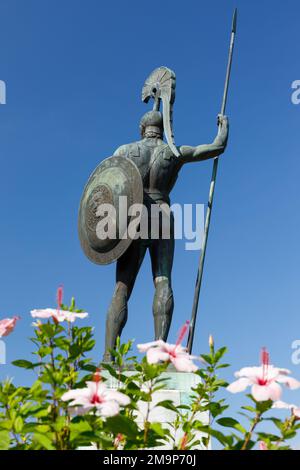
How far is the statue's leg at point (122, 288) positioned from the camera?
21.6ft

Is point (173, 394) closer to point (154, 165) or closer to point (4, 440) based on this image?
point (154, 165)

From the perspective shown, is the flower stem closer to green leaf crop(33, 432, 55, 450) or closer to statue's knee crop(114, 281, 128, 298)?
green leaf crop(33, 432, 55, 450)

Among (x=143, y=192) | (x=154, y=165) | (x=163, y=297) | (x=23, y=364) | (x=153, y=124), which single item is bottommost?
(x=23, y=364)

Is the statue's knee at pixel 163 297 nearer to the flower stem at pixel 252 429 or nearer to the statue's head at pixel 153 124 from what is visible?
the statue's head at pixel 153 124

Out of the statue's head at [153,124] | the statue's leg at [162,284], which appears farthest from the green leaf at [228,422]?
the statue's head at [153,124]

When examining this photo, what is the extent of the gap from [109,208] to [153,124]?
1.35m

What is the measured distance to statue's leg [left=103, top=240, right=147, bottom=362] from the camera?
6.58m

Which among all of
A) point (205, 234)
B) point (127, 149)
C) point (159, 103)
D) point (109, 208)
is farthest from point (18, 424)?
point (159, 103)

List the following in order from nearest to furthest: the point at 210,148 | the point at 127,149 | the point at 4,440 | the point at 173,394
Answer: the point at 4,440
the point at 173,394
the point at 127,149
the point at 210,148

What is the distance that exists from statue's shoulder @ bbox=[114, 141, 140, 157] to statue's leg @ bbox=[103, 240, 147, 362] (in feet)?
3.61

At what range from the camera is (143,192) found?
6578 mm
